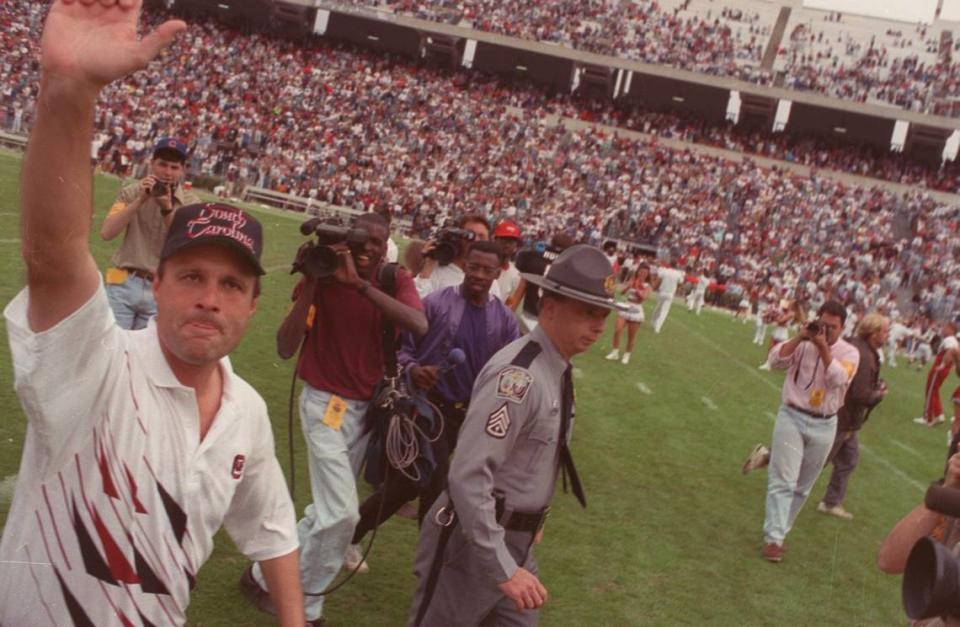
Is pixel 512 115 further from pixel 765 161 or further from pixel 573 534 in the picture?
pixel 573 534

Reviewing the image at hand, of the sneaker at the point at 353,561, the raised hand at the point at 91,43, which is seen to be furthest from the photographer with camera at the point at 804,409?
→ the raised hand at the point at 91,43

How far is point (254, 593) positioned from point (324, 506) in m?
0.61

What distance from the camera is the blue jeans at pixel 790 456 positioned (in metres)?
7.30

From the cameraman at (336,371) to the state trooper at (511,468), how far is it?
109 centimetres

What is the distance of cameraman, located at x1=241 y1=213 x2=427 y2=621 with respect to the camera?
4.64 m

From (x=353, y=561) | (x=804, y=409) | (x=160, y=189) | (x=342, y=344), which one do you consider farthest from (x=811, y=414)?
(x=160, y=189)

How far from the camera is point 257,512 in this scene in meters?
2.36

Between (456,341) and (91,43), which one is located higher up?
(91,43)

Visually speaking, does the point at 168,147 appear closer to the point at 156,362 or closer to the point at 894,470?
the point at 156,362

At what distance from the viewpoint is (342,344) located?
16.2ft

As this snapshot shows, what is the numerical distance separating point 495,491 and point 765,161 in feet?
151

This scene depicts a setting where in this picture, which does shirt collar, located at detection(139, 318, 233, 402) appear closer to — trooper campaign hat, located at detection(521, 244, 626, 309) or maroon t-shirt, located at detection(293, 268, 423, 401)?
trooper campaign hat, located at detection(521, 244, 626, 309)

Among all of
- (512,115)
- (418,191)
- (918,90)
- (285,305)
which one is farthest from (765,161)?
(285,305)

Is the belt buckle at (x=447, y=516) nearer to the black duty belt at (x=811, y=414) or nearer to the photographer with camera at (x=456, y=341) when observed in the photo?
Answer: the photographer with camera at (x=456, y=341)
